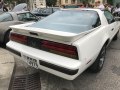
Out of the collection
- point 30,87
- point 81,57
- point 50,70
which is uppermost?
point 81,57

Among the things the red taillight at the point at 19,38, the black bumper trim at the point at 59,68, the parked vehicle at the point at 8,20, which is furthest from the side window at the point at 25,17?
the black bumper trim at the point at 59,68

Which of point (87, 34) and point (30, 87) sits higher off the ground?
point (87, 34)

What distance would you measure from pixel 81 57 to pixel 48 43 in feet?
2.01

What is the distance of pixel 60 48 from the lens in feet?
10.5

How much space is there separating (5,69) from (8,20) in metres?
2.82

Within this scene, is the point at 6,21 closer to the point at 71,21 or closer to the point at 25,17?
the point at 25,17

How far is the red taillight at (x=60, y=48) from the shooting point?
10.0 feet

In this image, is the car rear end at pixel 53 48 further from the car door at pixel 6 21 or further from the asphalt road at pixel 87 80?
the car door at pixel 6 21

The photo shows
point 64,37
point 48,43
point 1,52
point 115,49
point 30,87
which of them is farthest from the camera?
point 115,49

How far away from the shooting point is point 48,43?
3328 mm

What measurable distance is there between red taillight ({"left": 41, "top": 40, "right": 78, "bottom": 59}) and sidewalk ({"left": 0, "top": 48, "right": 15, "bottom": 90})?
37.7 inches

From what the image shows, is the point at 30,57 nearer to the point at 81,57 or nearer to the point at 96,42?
the point at 81,57

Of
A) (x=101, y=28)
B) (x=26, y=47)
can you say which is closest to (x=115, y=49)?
(x=101, y=28)

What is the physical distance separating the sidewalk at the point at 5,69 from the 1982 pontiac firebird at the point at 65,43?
471mm
